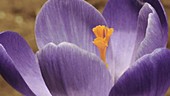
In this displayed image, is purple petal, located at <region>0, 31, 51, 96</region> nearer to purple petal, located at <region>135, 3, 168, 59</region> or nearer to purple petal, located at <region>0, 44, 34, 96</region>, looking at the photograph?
purple petal, located at <region>0, 44, 34, 96</region>

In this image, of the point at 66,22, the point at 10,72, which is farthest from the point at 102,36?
the point at 10,72

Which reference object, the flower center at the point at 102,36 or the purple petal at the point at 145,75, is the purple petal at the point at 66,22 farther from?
the purple petal at the point at 145,75

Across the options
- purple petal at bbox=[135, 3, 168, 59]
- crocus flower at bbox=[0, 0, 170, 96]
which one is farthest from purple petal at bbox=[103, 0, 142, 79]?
purple petal at bbox=[135, 3, 168, 59]

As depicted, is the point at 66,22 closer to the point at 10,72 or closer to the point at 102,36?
the point at 102,36

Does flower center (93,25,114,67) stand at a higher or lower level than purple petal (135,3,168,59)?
lower

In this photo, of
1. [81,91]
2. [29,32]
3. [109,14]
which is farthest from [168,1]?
[81,91]

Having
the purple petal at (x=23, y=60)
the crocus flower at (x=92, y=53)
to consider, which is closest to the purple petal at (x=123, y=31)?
the crocus flower at (x=92, y=53)

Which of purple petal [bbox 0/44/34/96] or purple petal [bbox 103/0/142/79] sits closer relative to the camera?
purple petal [bbox 0/44/34/96]

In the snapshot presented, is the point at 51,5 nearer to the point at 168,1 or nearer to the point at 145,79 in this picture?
the point at 145,79
